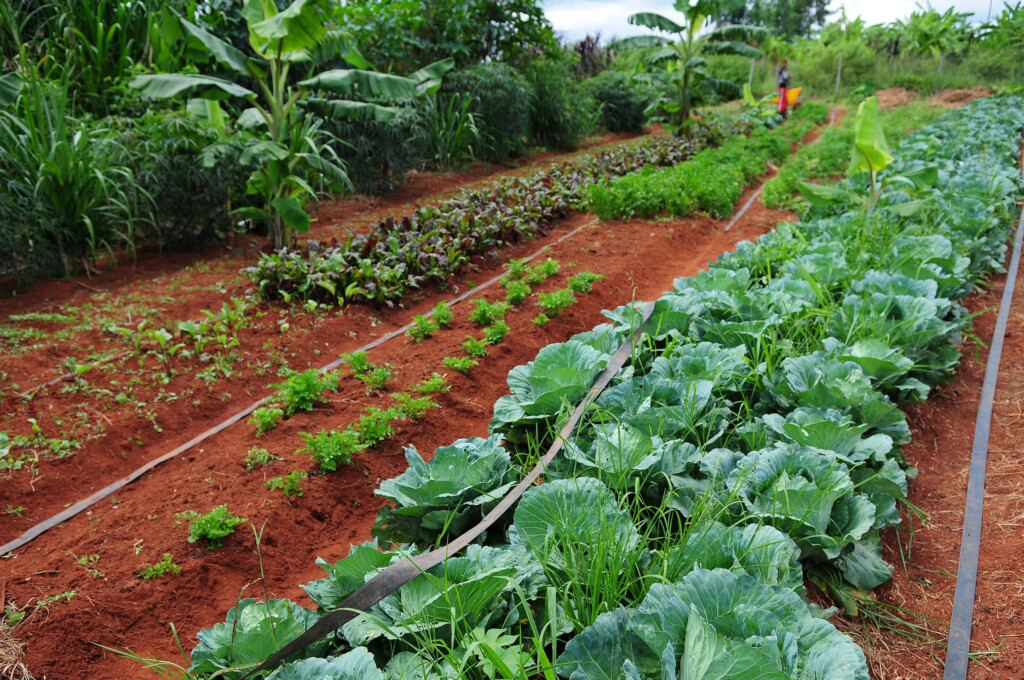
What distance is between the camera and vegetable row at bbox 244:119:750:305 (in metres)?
5.01

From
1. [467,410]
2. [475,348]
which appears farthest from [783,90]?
[467,410]

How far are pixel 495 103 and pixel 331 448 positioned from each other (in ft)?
32.6

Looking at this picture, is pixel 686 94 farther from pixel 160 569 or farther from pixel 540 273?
pixel 160 569

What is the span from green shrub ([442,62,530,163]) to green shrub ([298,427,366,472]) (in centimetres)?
906

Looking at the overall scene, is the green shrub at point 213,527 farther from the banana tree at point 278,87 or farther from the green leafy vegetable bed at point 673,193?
the green leafy vegetable bed at point 673,193

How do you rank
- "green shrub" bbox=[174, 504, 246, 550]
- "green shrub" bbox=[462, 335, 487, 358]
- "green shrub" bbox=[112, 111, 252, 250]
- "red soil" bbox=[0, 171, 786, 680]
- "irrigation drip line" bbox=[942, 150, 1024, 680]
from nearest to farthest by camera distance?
"irrigation drip line" bbox=[942, 150, 1024, 680] → "red soil" bbox=[0, 171, 786, 680] → "green shrub" bbox=[174, 504, 246, 550] → "green shrub" bbox=[462, 335, 487, 358] → "green shrub" bbox=[112, 111, 252, 250]

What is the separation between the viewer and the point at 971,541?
2.43 m

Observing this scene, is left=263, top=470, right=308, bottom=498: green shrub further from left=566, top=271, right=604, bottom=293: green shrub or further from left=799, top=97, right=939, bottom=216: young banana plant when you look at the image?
left=799, top=97, right=939, bottom=216: young banana plant

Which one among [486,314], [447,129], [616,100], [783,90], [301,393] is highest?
[783,90]

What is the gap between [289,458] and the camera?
3.09 meters

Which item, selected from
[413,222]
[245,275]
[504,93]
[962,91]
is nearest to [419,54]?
[504,93]

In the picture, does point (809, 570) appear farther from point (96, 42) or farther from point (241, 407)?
point (96, 42)

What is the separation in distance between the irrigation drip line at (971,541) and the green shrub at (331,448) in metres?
2.45

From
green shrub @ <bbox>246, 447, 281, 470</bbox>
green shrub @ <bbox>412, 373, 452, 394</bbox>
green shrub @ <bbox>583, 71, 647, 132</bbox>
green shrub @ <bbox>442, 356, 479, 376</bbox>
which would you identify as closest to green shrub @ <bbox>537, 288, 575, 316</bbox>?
green shrub @ <bbox>442, 356, 479, 376</bbox>
